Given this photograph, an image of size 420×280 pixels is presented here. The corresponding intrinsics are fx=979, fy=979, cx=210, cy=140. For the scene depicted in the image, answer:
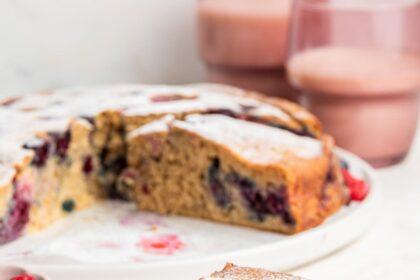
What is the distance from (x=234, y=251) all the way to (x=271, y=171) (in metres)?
0.28

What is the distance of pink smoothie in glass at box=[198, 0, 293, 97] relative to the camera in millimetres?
3086

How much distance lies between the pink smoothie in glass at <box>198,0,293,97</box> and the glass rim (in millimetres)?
271

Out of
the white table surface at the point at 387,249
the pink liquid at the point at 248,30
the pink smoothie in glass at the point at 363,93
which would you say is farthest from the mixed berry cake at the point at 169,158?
the pink liquid at the point at 248,30

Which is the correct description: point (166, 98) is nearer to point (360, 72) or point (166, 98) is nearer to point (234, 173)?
point (234, 173)

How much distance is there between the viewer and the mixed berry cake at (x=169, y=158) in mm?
2246

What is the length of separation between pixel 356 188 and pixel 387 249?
0.20 m

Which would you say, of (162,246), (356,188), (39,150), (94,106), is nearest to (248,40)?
(94,106)

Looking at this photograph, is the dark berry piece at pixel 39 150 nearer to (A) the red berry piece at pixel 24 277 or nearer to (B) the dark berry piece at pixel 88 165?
(B) the dark berry piece at pixel 88 165

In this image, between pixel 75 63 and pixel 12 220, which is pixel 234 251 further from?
pixel 75 63

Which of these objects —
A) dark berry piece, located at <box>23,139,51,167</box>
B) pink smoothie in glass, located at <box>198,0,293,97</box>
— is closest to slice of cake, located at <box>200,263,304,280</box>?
dark berry piece, located at <box>23,139,51,167</box>

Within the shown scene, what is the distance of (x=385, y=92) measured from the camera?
2719 mm

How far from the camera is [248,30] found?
121 inches

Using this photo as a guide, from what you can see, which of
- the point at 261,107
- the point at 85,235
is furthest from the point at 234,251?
the point at 261,107

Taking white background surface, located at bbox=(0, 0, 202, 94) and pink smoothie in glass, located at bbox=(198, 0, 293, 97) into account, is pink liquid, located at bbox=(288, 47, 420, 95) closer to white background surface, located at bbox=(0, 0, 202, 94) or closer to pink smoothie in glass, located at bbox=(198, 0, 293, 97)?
pink smoothie in glass, located at bbox=(198, 0, 293, 97)
